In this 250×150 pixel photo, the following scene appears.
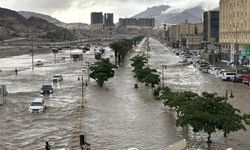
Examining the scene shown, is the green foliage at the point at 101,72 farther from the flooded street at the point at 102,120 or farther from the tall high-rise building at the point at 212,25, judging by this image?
the tall high-rise building at the point at 212,25

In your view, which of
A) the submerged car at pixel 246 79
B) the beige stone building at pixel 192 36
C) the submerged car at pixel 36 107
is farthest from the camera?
the beige stone building at pixel 192 36

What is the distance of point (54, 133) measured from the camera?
29.2 metres

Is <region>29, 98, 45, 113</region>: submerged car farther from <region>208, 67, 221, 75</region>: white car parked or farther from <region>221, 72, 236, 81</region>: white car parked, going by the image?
<region>208, 67, 221, 75</region>: white car parked

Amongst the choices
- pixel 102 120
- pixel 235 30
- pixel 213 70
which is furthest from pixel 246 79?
pixel 102 120

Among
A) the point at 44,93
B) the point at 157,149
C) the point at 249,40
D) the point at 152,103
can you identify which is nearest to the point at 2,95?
the point at 44,93

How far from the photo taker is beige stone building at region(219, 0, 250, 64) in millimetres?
76000

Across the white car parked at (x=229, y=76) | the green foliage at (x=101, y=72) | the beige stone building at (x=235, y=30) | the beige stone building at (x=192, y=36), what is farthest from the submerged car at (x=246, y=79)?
the beige stone building at (x=192, y=36)

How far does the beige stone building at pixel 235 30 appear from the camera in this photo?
249 feet

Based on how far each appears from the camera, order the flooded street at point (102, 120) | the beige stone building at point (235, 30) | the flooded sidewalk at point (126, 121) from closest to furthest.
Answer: the flooded street at point (102, 120) → the flooded sidewalk at point (126, 121) → the beige stone building at point (235, 30)

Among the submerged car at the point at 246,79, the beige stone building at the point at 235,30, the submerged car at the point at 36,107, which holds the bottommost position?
the submerged car at the point at 36,107

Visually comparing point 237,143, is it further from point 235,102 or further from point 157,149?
point 235,102

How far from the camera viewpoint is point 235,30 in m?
81.1

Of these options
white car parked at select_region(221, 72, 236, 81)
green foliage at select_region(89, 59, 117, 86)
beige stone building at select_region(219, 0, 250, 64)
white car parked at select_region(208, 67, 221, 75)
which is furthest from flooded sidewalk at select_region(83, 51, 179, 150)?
beige stone building at select_region(219, 0, 250, 64)

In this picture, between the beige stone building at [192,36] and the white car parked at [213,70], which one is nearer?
the white car parked at [213,70]
